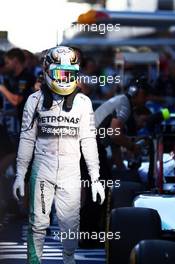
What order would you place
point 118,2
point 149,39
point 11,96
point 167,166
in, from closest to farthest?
point 167,166 → point 11,96 → point 118,2 → point 149,39

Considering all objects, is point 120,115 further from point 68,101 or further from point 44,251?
point 68,101

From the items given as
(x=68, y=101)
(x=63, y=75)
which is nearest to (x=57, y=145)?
(x=68, y=101)

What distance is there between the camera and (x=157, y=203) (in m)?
9.42

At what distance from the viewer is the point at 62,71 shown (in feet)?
30.6

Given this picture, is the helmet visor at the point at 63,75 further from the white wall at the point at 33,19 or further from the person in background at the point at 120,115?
the person in background at the point at 120,115

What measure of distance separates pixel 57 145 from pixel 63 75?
19.8 inches

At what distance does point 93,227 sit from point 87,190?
98 cm

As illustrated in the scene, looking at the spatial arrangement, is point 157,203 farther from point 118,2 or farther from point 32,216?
point 118,2

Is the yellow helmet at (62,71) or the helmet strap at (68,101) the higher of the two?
the yellow helmet at (62,71)

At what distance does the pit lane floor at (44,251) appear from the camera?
10.6m

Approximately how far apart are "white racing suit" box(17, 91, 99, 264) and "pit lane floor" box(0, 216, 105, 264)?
1.10 meters

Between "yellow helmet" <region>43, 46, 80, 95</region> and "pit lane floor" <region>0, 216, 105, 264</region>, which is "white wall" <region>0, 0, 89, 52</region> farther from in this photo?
"pit lane floor" <region>0, 216, 105, 264</region>

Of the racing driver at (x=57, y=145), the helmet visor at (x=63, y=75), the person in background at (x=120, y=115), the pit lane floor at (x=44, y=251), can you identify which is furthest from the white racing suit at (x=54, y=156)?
the person in background at (x=120, y=115)

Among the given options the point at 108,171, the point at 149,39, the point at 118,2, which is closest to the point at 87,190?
the point at 108,171
